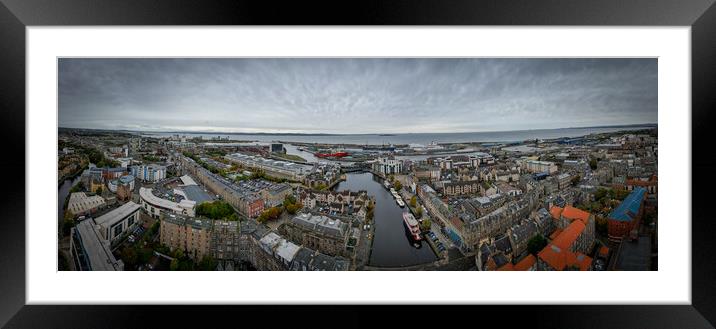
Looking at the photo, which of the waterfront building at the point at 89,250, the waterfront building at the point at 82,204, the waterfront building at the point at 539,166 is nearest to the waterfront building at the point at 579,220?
the waterfront building at the point at 539,166

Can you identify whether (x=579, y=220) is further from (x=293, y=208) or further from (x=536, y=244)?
(x=293, y=208)

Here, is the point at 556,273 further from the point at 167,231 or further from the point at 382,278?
the point at 167,231

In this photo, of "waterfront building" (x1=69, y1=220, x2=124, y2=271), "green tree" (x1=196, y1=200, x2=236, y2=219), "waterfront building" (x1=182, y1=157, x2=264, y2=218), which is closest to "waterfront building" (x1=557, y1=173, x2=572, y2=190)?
"waterfront building" (x1=182, y1=157, x2=264, y2=218)

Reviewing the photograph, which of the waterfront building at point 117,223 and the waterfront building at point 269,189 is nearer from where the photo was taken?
the waterfront building at point 117,223

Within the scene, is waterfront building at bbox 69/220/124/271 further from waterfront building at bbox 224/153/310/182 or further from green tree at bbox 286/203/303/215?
green tree at bbox 286/203/303/215

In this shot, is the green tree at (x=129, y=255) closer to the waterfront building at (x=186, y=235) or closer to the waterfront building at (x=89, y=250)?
the waterfront building at (x=89, y=250)
